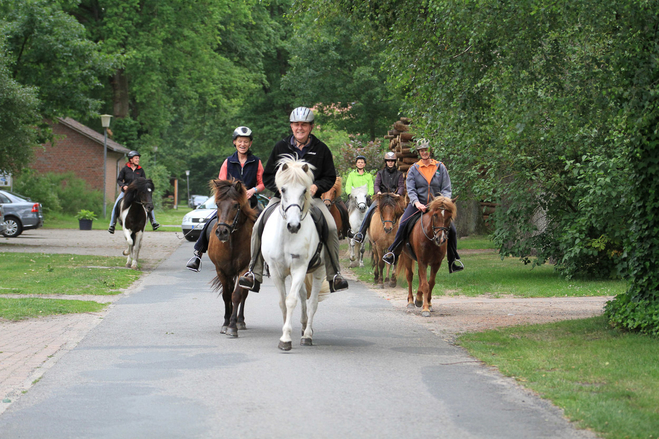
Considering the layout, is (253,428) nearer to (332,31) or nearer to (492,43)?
(492,43)

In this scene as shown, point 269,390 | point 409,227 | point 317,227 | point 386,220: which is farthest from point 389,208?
point 269,390

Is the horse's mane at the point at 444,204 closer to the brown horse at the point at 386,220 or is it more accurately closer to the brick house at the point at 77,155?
the brown horse at the point at 386,220

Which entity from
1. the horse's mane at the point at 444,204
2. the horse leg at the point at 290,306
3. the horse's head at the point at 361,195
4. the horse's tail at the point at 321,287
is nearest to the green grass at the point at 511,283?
the horse's head at the point at 361,195

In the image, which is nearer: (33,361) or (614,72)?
(33,361)

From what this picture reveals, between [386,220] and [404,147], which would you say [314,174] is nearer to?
[386,220]

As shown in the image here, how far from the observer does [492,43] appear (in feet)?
31.2

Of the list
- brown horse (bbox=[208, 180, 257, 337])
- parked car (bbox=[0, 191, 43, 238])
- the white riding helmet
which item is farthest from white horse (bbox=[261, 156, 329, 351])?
parked car (bbox=[0, 191, 43, 238])

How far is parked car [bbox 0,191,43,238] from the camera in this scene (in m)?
33.1

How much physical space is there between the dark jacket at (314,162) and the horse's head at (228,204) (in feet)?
2.10

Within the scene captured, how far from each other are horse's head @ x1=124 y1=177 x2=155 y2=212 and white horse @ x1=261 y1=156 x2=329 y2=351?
34.0ft

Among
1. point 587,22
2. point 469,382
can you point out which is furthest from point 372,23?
point 469,382

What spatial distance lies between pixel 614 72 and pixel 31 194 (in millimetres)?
41155

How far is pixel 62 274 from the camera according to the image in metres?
16.9

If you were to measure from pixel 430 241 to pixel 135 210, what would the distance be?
948cm
